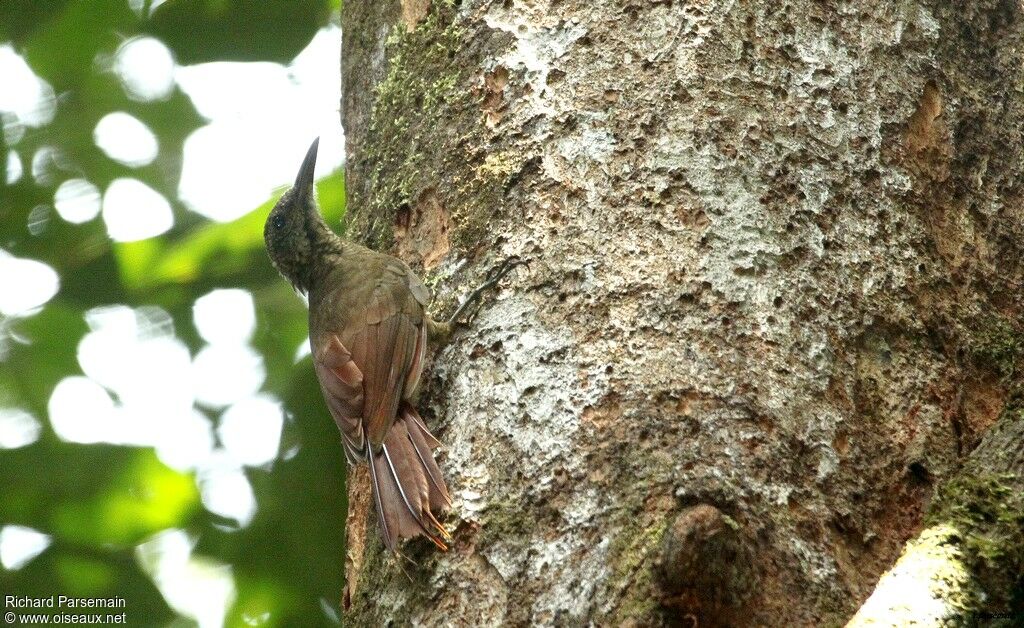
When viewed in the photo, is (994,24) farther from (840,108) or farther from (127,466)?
(127,466)

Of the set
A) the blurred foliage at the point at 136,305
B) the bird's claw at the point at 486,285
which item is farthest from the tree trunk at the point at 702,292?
the blurred foliage at the point at 136,305

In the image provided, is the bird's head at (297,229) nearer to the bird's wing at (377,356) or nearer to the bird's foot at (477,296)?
the bird's wing at (377,356)

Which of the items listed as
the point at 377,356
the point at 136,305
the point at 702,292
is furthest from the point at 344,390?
the point at 136,305

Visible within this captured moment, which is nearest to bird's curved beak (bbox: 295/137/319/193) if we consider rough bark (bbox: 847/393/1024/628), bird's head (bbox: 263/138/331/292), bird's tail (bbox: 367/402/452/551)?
bird's head (bbox: 263/138/331/292)

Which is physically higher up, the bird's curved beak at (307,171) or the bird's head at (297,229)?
the bird's curved beak at (307,171)

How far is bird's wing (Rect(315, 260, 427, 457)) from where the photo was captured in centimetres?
294

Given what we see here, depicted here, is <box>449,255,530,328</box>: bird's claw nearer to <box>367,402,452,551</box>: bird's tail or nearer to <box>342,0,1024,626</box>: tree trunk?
<box>342,0,1024,626</box>: tree trunk

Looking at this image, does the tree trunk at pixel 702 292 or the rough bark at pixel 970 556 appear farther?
the tree trunk at pixel 702 292

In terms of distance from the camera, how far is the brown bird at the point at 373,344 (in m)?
2.41

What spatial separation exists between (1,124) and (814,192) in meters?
3.68

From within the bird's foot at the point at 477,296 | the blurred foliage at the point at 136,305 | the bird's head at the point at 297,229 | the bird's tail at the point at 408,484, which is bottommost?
the blurred foliage at the point at 136,305

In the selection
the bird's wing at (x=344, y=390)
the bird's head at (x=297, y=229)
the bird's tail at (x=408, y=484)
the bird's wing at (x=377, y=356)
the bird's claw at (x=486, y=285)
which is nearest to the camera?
the bird's tail at (x=408, y=484)

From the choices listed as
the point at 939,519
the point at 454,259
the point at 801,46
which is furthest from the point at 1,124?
the point at 939,519

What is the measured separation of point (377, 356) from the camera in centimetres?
332
